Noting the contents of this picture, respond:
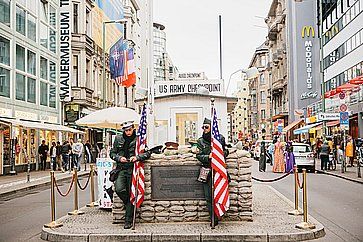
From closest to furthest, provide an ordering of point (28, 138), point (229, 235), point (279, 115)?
point (229, 235), point (28, 138), point (279, 115)

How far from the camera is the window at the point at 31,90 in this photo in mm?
34375

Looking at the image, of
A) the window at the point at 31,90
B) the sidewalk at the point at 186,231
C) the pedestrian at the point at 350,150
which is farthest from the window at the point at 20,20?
the sidewalk at the point at 186,231

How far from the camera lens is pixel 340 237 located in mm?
10570

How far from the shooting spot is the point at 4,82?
30250 mm

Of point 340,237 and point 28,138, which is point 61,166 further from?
point 340,237

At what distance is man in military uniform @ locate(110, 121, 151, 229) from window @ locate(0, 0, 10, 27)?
20394 mm

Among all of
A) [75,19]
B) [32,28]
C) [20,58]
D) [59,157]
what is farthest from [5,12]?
[75,19]

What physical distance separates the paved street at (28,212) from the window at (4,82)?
9602mm

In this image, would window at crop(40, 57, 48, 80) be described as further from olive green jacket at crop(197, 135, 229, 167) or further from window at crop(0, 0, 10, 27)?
olive green jacket at crop(197, 135, 229, 167)

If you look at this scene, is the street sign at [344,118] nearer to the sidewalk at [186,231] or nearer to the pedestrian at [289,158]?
the pedestrian at [289,158]

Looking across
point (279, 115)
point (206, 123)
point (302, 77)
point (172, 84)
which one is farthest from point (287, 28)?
point (206, 123)

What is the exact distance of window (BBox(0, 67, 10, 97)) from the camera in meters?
29.8

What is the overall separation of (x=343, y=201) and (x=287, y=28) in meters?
53.7

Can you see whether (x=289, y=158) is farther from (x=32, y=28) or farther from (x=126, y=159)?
(x=126, y=159)
